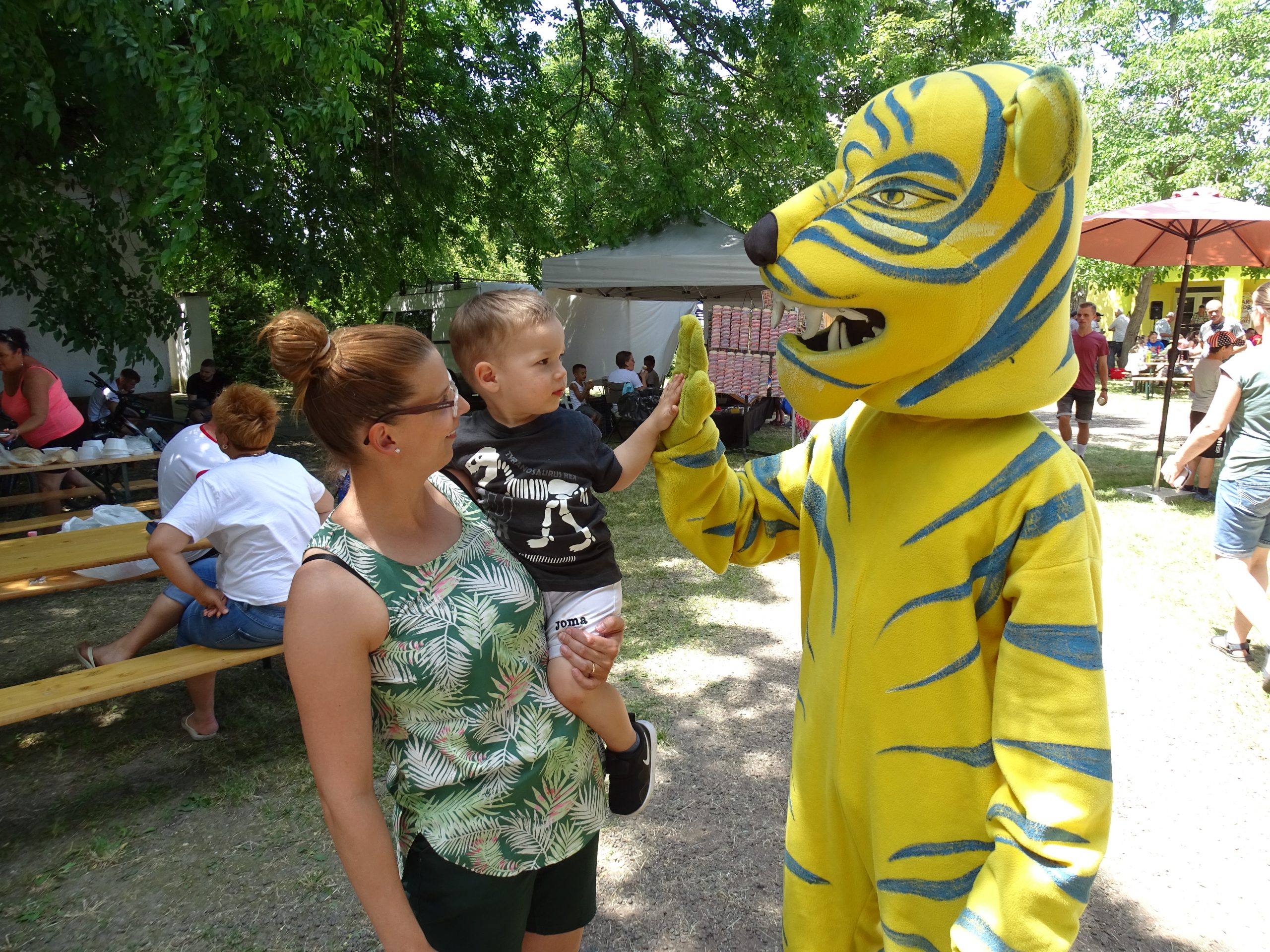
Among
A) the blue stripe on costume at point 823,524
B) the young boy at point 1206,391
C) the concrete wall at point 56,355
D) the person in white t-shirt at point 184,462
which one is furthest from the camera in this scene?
the concrete wall at point 56,355

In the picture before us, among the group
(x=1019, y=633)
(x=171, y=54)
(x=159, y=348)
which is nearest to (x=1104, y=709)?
(x=1019, y=633)

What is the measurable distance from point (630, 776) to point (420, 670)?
2.31 feet

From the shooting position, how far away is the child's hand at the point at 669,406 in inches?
66.1

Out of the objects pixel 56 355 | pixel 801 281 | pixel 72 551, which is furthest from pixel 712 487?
pixel 56 355

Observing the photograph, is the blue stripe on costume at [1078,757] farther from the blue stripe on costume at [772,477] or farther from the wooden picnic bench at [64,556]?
the wooden picnic bench at [64,556]

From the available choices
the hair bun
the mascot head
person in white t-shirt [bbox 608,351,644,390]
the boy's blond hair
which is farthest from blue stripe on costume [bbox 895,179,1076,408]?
person in white t-shirt [bbox 608,351,644,390]

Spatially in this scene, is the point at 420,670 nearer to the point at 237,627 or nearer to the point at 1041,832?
the point at 1041,832

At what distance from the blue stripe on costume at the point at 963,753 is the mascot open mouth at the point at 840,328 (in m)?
0.67

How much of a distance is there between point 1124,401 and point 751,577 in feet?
49.7

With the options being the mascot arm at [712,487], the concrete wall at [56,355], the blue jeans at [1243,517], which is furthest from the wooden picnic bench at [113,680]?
the concrete wall at [56,355]

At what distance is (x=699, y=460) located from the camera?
164 cm

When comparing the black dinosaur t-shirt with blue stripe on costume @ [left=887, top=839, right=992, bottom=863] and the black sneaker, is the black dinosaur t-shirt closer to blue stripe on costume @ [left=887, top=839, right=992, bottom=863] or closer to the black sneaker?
the black sneaker

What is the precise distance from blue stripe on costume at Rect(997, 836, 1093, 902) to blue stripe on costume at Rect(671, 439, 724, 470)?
2.81 feet

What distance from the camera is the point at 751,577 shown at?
20.0 feet
